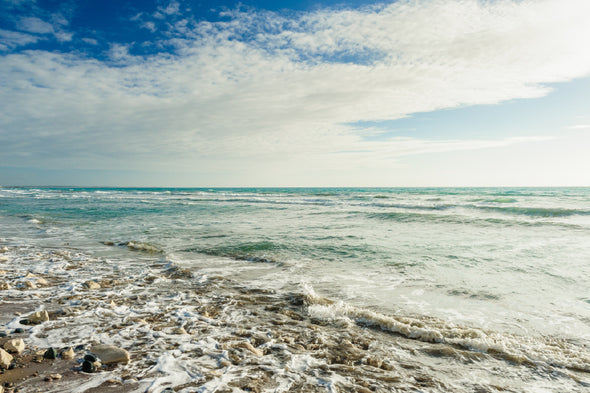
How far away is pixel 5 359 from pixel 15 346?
379 millimetres

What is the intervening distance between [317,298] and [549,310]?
12.9ft

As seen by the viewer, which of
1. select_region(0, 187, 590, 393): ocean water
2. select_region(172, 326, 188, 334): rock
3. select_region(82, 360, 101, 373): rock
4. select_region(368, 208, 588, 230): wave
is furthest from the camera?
select_region(368, 208, 588, 230): wave

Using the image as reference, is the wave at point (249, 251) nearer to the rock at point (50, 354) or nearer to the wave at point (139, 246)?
the wave at point (139, 246)

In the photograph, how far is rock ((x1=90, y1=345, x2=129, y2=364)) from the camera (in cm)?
348

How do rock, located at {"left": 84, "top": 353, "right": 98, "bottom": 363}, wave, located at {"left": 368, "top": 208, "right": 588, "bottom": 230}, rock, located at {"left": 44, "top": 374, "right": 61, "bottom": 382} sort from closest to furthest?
rock, located at {"left": 44, "top": 374, "right": 61, "bottom": 382}, rock, located at {"left": 84, "top": 353, "right": 98, "bottom": 363}, wave, located at {"left": 368, "top": 208, "right": 588, "bottom": 230}

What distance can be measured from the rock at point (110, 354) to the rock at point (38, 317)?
4.86 feet

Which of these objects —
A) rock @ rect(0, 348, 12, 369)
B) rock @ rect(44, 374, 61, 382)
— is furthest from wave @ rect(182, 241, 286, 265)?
rock @ rect(0, 348, 12, 369)

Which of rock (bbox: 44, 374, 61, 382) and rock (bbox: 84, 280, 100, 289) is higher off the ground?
rock (bbox: 44, 374, 61, 382)

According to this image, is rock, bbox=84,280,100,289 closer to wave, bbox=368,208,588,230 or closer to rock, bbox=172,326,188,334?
rock, bbox=172,326,188,334

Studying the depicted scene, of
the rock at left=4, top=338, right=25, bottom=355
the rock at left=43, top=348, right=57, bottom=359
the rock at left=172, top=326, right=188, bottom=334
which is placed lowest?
the rock at left=172, top=326, right=188, bottom=334

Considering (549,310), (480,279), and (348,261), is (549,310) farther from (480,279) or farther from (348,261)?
(348,261)

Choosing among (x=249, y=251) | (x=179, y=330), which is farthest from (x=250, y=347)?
(x=249, y=251)

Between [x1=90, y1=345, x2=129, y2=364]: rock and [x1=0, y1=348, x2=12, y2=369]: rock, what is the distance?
713 millimetres

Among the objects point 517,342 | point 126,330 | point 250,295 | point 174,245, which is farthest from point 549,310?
point 174,245
